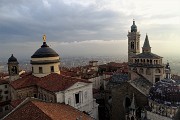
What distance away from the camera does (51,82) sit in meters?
29.4

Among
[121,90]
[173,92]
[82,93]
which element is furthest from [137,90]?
[82,93]

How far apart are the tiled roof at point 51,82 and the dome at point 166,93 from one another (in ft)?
30.2

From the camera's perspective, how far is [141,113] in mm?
26609

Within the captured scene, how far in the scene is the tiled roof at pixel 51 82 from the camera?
89.5 feet

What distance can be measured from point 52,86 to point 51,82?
1567 millimetres

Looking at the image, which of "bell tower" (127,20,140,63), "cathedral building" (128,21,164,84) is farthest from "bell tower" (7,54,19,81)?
"bell tower" (127,20,140,63)

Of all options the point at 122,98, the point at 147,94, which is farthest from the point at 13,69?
the point at 147,94

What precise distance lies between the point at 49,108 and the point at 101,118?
19.1m

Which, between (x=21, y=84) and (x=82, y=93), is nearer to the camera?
→ (x=82, y=93)

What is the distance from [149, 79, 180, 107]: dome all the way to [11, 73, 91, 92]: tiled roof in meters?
9.20

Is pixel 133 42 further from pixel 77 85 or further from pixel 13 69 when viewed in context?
pixel 77 85

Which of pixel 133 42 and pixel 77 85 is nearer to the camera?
pixel 77 85

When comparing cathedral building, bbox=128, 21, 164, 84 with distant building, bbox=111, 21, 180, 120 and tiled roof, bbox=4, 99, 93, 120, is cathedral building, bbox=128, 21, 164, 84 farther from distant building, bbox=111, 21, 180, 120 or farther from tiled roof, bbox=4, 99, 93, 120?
tiled roof, bbox=4, 99, 93, 120

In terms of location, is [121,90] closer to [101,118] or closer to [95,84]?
[101,118]
